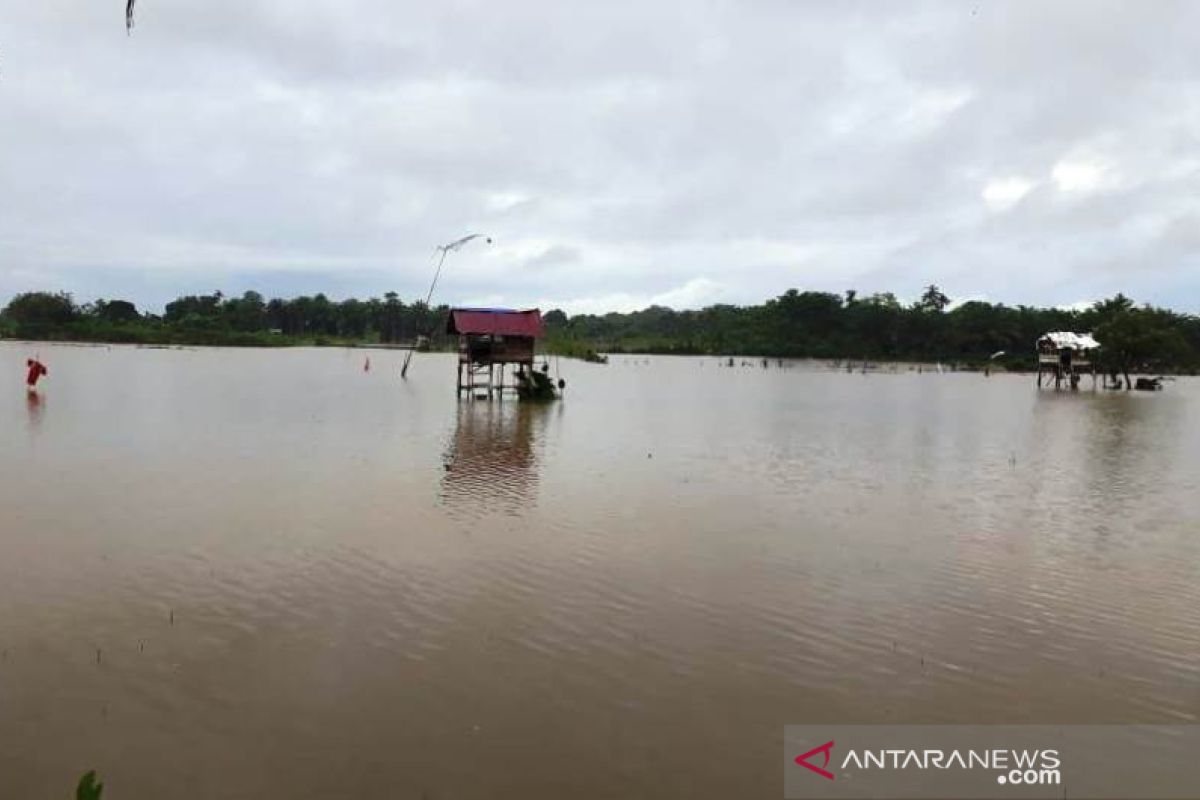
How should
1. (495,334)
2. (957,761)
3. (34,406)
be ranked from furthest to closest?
(495,334), (34,406), (957,761)

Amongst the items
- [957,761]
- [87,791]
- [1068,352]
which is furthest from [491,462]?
[1068,352]

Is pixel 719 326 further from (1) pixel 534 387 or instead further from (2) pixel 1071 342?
(1) pixel 534 387

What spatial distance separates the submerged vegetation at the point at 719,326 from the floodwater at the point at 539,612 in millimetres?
80234

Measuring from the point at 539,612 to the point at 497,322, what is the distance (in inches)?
1184

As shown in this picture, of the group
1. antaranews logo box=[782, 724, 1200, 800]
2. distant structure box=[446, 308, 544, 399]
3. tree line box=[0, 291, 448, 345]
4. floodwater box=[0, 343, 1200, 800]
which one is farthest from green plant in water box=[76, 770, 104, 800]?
tree line box=[0, 291, 448, 345]

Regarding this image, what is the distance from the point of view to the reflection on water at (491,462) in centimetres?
1501

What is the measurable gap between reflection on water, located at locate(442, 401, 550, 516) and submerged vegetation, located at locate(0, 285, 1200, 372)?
67.0 m

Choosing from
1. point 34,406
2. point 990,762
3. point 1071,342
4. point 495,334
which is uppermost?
point 1071,342

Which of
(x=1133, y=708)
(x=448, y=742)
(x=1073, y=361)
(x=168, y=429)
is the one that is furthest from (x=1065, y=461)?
(x=1073, y=361)

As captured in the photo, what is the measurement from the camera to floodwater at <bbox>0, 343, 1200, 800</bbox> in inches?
239

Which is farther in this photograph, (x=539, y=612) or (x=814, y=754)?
(x=539, y=612)

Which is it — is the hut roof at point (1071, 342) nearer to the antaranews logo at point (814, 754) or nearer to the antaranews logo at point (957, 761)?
the antaranews logo at point (957, 761)

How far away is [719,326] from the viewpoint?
509 ft

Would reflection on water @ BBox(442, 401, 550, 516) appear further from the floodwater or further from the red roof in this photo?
the red roof
